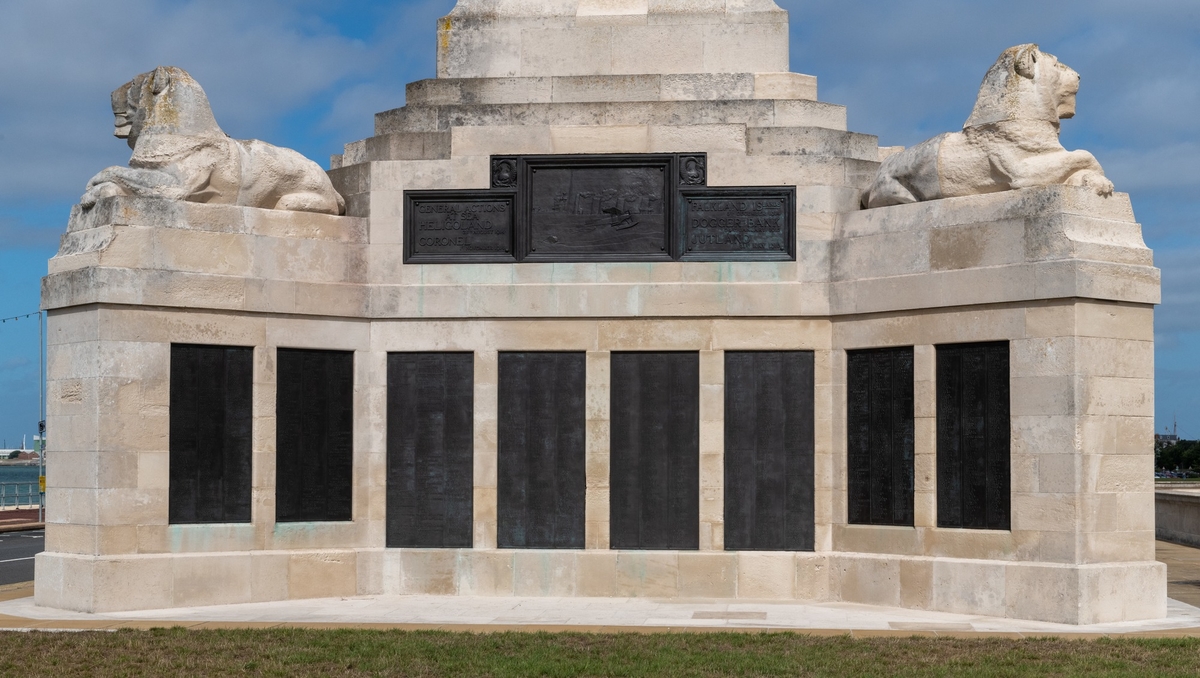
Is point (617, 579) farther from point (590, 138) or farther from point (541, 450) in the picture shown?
point (590, 138)

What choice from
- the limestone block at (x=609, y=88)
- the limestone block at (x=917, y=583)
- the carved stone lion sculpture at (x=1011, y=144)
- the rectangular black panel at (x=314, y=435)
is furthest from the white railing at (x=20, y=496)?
the carved stone lion sculpture at (x=1011, y=144)

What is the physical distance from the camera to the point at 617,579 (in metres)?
21.9

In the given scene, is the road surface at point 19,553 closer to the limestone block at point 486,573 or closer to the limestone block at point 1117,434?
the limestone block at point 486,573

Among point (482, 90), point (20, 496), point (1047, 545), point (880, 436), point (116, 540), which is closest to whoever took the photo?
point (1047, 545)

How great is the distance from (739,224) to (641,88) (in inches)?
114

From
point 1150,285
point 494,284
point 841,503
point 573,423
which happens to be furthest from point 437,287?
point 1150,285

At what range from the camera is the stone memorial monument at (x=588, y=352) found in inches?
803

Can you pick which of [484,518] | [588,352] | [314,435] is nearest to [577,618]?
[484,518]

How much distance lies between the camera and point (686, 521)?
2208cm

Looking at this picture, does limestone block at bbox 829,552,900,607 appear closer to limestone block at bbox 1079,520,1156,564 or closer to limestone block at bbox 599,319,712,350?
limestone block at bbox 1079,520,1156,564

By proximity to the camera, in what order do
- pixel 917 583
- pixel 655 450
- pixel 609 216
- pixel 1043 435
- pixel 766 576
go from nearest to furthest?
1. pixel 1043 435
2. pixel 917 583
3. pixel 766 576
4. pixel 655 450
5. pixel 609 216

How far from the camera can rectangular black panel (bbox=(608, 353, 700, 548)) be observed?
22.1 m

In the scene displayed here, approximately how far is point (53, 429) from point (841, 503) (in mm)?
11510

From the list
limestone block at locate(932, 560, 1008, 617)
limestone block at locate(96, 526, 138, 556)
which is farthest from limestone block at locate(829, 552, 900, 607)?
limestone block at locate(96, 526, 138, 556)
